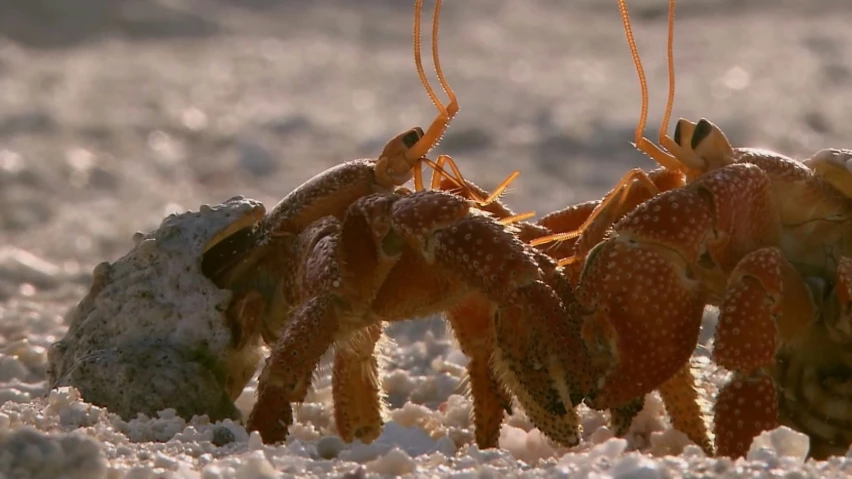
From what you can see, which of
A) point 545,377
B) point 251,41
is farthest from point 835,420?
point 251,41

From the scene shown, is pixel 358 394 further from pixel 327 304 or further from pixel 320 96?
pixel 320 96

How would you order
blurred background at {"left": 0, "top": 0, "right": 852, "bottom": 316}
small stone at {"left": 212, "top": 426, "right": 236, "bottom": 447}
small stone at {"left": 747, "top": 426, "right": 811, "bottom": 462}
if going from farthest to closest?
blurred background at {"left": 0, "top": 0, "right": 852, "bottom": 316}, small stone at {"left": 212, "top": 426, "right": 236, "bottom": 447}, small stone at {"left": 747, "top": 426, "right": 811, "bottom": 462}

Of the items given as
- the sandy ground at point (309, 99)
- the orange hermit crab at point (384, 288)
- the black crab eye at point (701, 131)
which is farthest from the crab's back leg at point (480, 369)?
the sandy ground at point (309, 99)

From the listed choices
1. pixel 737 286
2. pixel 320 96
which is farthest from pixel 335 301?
pixel 320 96


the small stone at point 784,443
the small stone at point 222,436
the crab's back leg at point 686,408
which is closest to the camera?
the small stone at point 784,443

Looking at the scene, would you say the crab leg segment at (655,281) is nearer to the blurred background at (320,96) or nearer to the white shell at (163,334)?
the white shell at (163,334)

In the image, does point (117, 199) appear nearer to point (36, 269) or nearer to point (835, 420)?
point (36, 269)

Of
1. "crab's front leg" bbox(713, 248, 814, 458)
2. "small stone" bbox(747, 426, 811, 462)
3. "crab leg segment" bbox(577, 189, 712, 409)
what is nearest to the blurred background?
"crab leg segment" bbox(577, 189, 712, 409)

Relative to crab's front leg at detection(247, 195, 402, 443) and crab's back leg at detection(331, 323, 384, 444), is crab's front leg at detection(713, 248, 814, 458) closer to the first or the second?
crab's front leg at detection(247, 195, 402, 443)
